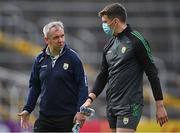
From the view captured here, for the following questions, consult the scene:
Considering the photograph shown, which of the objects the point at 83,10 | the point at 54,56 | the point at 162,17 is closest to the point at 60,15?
the point at 83,10

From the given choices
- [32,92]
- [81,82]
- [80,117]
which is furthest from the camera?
[32,92]

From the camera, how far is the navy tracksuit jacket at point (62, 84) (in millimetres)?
8125

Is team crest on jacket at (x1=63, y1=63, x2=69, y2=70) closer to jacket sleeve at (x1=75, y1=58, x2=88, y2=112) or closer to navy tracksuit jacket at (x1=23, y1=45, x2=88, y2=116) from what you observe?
navy tracksuit jacket at (x1=23, y1=45, x2=88, y2=116)

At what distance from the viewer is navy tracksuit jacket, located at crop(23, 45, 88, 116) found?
812 centimetres

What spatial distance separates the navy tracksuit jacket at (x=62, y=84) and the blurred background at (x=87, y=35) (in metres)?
7.82

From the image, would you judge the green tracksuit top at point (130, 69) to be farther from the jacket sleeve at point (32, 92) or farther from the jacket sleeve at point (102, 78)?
the jacket sleeve at point (32, 92)

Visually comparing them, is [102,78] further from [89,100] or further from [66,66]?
[66,66]

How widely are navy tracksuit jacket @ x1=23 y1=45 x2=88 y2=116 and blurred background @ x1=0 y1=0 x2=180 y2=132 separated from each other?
782 cm

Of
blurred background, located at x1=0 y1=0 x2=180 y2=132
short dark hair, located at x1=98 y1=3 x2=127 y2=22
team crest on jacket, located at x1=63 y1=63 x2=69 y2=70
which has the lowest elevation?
blurred background, located at x1=0 y1=0 x2=180 y2=132

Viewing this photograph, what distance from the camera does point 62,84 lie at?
8133mm

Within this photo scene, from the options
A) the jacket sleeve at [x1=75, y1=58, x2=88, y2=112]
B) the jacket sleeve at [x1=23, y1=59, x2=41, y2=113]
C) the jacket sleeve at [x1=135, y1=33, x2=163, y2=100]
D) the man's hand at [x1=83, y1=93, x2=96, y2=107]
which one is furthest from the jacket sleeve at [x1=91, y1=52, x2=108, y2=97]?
the jacket sleeve at [x1=23, y1=59, x2=41, y2=113]

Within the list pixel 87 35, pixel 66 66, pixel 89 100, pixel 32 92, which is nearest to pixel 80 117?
pixel 89 100

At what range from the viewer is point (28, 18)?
63.2ft

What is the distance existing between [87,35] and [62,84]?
10698 millimetres
